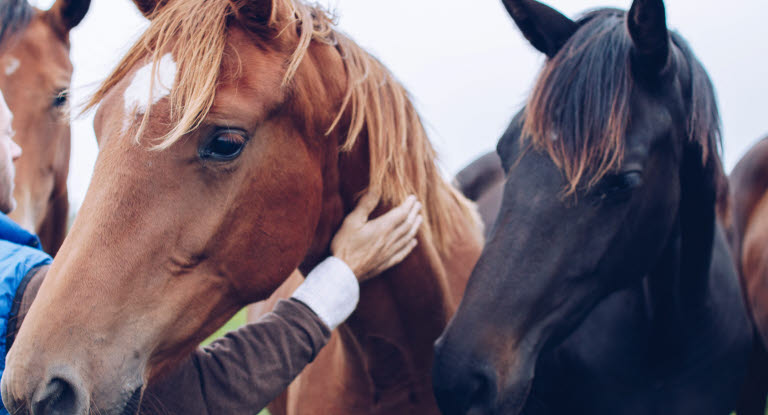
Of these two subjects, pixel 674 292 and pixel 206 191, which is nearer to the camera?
pixel 206 191

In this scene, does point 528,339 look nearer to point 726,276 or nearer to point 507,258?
point 507,258

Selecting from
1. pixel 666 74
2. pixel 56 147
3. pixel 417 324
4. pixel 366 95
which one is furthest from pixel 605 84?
pixel 56 147

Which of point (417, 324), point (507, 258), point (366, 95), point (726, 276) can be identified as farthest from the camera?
point (726, 276)

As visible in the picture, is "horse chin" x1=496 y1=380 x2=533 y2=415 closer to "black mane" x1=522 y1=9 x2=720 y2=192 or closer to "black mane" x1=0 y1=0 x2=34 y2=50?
"black mane" x1=522 y1=9 x2=720 y2=192

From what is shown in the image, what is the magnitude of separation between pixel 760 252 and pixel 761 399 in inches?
30.1

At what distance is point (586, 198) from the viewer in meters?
1.65

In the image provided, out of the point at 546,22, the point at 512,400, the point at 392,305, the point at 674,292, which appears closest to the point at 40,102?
the point at 392,305

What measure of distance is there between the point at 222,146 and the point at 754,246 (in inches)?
123

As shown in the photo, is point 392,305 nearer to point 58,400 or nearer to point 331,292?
point 331,292

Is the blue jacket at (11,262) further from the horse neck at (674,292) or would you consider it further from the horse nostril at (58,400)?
the horse neck at (674,292)

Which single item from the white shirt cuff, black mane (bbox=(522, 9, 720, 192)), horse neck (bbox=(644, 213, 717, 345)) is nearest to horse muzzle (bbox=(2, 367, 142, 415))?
the white shirt cuff

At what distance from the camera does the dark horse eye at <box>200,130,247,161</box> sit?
1.40 meters

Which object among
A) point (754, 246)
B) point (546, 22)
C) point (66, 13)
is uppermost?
point (66, 13)

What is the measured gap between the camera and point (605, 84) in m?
1.69
